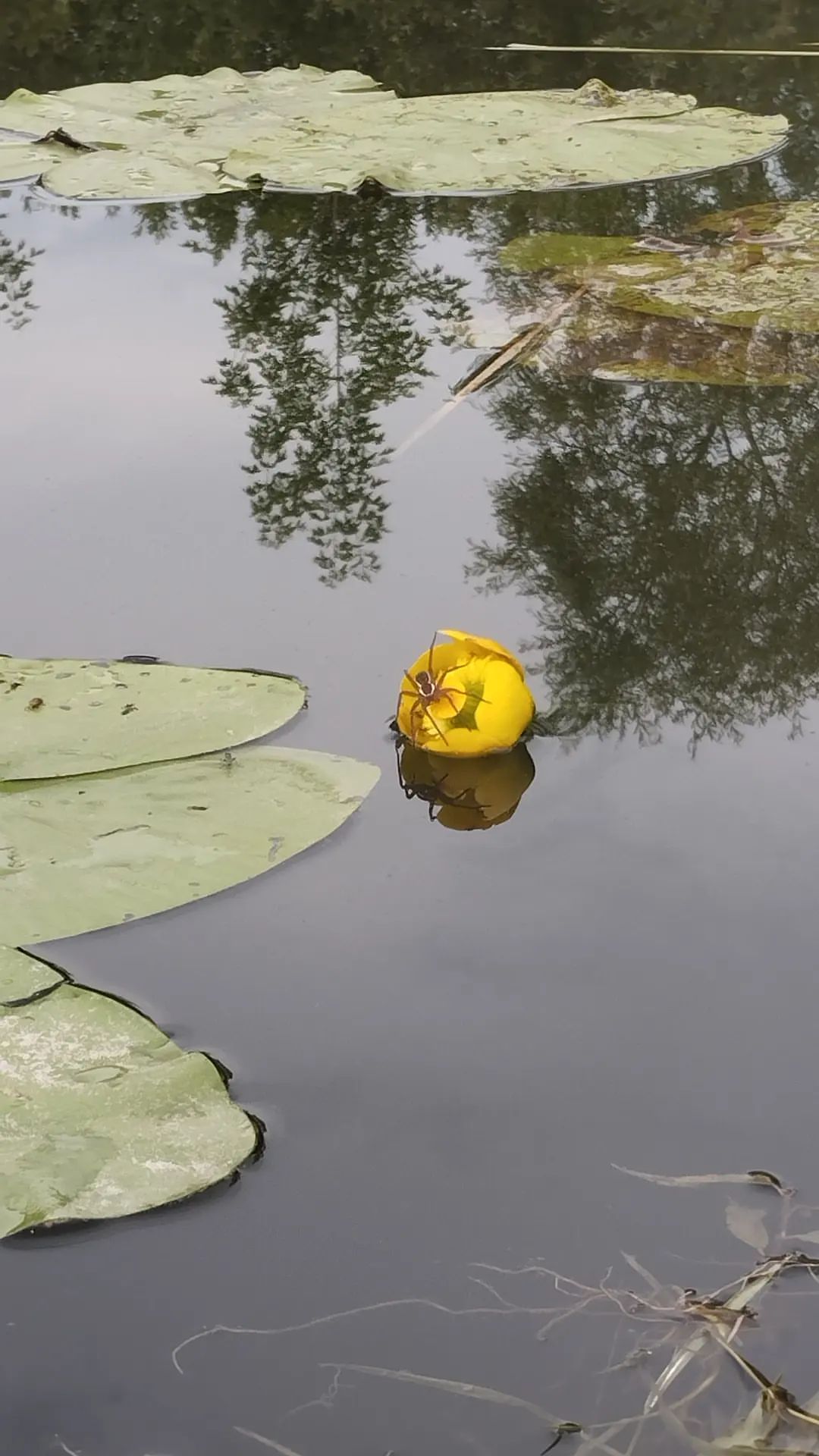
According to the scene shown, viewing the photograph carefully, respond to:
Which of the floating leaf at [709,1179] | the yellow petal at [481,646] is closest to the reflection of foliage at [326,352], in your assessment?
the yellow petal at [481,646]

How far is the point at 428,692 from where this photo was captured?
1.84 m

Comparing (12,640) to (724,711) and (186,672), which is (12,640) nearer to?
(186,672)

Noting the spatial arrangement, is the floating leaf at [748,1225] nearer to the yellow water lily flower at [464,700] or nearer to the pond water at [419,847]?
the pond water at [419,847]

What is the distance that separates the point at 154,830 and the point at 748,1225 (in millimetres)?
826

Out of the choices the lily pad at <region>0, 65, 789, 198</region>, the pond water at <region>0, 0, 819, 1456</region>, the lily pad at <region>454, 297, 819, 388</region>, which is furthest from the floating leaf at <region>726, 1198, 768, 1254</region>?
the lily pad at <region>0, 65, 789, 198</region>

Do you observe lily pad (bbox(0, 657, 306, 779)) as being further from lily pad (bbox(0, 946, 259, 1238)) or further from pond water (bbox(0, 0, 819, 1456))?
lily pad (bbox(0, 946, 259, 1238))

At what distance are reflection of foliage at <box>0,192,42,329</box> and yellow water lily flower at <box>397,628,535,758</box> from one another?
1.98 m

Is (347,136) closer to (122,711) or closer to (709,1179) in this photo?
(122,711)

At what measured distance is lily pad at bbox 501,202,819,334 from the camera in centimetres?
311

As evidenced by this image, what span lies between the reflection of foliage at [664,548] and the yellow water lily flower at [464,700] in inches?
5.5

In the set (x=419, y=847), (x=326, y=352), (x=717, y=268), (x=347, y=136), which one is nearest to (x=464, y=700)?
(x=419, y=847)

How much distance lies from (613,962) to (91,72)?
4.88 m

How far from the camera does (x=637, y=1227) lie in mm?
1203

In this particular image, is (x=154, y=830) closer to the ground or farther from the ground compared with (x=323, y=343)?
closer to the ground
